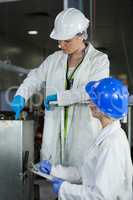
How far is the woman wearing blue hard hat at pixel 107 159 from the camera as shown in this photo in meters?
1.26

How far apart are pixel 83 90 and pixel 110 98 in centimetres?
42

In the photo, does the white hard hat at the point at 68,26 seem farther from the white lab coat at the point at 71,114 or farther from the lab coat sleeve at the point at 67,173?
the lab coat sleeve at the point at 67,173

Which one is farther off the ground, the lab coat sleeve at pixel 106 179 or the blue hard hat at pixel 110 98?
Result: the blue hard hat at pixel 110 98

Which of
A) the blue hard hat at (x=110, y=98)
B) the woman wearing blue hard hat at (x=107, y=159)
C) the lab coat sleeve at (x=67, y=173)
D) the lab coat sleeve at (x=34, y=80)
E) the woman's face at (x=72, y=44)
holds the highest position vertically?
the woman's face at (x=72, y=44)

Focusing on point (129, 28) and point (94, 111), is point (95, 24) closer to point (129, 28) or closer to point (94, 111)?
point (129, 28)

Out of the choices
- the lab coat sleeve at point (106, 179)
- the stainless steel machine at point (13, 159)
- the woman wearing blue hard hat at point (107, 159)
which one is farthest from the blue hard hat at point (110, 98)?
the stainless steel machine at point (13, 159)

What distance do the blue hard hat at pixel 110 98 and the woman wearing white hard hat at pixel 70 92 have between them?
1.25 feet

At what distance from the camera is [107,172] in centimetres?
125

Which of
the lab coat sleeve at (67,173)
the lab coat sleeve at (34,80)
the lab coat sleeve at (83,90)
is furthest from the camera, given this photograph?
the lab coat sleeve at (34,80)

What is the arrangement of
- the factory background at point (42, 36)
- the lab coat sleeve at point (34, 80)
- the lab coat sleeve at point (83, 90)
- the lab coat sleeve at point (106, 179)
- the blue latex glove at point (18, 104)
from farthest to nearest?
the factory background at point (42, 36)
the lab coat sleeve at point (34, 80)
the blue latex glove at point (18, 104)
the lab coat sleeve at point (83, 90)
the lab coat sleeve at point (106, 179)

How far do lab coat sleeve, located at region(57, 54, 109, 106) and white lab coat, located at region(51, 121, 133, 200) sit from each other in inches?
15.7

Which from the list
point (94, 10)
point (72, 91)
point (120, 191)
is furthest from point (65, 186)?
point (94, 10)

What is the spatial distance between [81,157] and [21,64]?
2.85 meters

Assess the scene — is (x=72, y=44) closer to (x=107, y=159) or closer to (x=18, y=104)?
(x=18, y=104)
